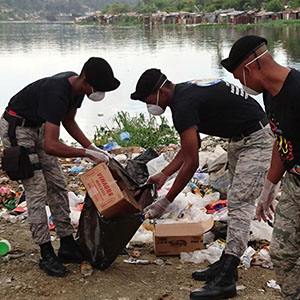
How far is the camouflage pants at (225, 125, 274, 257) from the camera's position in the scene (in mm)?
3594

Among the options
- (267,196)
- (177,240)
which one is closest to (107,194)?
(177,240)

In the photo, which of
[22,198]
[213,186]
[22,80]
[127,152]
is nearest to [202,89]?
[213,186]

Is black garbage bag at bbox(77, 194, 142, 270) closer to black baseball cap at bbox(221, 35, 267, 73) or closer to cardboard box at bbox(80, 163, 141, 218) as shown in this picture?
cardboard box at bbox(80, 163, 141, 218)

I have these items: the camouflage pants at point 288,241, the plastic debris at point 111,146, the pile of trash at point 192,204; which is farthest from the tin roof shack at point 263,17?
the camouflage pants at point 288,241

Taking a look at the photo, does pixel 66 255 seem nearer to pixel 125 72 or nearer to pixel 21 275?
pixel 21 275

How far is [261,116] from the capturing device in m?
3.64

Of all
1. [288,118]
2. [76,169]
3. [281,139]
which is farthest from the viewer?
[76,169]

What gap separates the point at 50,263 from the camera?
12.6 ft

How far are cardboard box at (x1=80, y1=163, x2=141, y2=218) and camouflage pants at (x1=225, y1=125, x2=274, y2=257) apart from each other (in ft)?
2.28

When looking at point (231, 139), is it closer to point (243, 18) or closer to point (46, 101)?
point (46, 101)

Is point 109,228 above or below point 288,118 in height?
below

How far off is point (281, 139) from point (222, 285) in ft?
4.14

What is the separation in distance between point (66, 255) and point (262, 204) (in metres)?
1.69

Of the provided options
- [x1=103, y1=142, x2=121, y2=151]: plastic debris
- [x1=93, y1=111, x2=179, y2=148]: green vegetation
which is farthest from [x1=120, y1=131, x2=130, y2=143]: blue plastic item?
[x1=103, y1=142, x2=121, y2=151]: plastic debris
